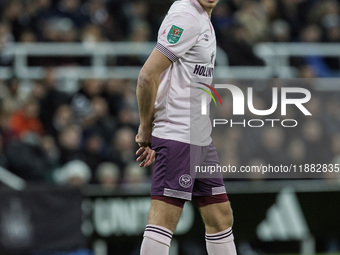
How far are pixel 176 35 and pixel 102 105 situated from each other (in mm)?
6707

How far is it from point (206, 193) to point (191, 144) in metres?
0.36

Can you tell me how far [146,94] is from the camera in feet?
16.1

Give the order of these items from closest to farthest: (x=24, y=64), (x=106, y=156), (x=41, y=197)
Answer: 1. (x=41, y=197)
2. (x=106, y=156)
3. (x=24, y=64)

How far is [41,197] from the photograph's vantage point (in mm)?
9453

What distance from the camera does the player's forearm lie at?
4.85 m

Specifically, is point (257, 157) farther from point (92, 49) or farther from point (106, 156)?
point (92, 49)

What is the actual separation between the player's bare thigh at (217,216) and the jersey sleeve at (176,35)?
3.33ft

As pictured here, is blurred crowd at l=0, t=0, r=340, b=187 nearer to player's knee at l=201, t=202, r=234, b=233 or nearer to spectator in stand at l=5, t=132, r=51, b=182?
spectator in stand at l=5, t=132, r=51, b=182

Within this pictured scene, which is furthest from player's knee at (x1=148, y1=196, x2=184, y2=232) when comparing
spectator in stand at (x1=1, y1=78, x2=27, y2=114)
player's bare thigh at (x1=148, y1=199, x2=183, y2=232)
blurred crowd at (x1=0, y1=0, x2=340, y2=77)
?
blurred crowd at (x1=0, y1=0, x2=340, y2=77)

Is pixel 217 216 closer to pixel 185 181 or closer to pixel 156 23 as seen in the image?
pixel 185 181

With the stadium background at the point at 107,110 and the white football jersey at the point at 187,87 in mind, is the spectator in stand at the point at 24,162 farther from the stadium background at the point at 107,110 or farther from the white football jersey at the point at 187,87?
the white football jersey at the point at 187,87

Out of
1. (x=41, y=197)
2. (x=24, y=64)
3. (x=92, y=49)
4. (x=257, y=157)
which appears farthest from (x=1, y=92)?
(x=257, y=157)

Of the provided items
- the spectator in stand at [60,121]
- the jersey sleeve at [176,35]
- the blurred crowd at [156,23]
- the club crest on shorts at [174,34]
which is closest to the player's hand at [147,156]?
the jersey sleeve at [176,35]

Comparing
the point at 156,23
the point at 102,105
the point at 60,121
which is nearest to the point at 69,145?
the point at 60,121
